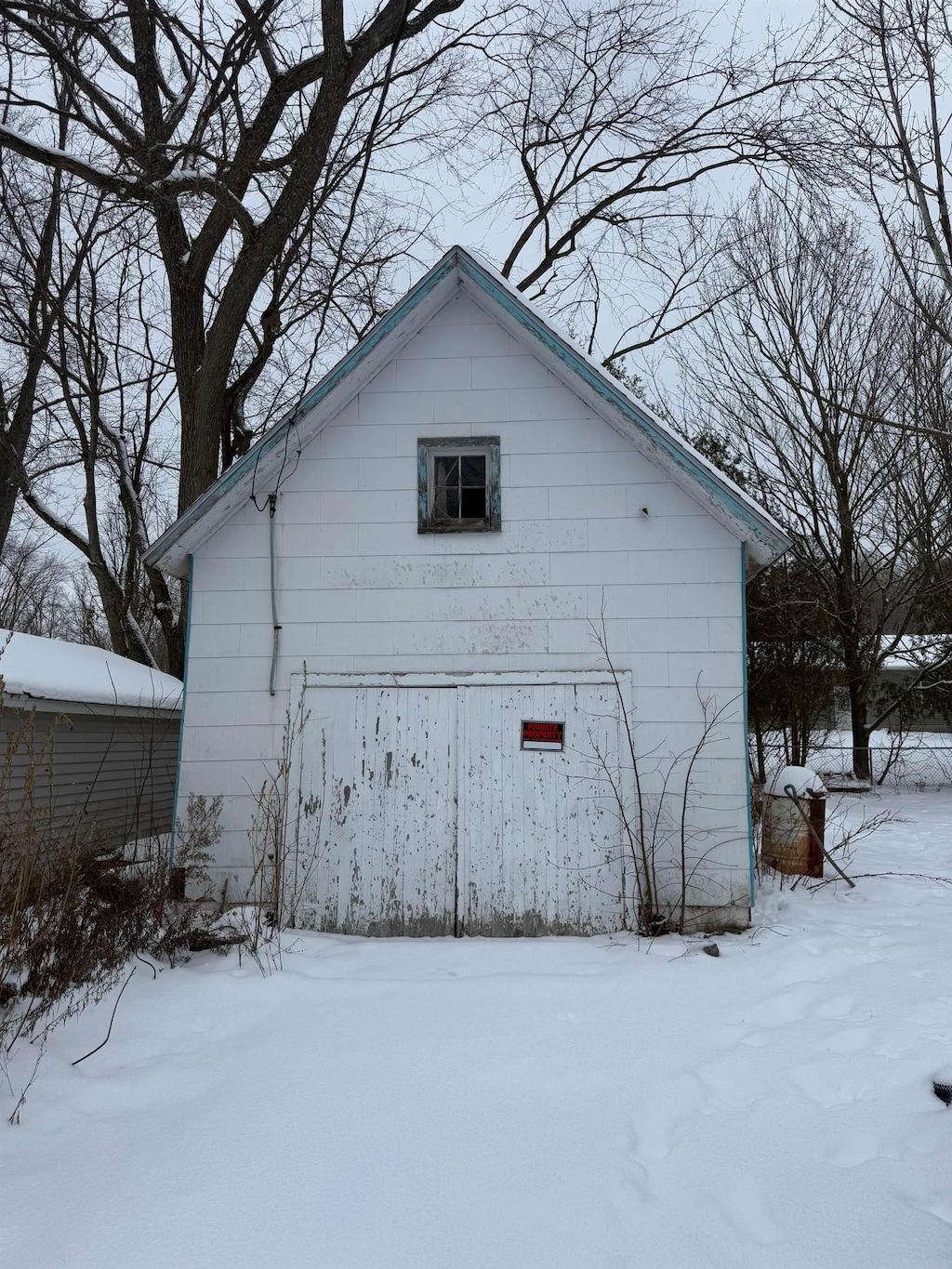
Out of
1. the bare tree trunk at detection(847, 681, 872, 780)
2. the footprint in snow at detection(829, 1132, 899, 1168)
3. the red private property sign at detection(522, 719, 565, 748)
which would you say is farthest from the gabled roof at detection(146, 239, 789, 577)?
the bare tree trunk at detection(847, 681, 872, 780)

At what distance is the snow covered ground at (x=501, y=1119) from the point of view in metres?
2.91

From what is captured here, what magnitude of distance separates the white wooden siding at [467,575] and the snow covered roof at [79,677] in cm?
243

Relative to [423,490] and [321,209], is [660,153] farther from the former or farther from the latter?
[423,490]

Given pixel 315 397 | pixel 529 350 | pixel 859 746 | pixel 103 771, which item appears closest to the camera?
pixel 315 397

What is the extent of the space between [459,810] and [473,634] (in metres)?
1.43

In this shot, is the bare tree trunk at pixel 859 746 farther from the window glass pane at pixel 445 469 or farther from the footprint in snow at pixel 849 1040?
the footprint in snow at pixel 849 1040

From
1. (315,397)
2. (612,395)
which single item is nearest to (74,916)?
(315,397)

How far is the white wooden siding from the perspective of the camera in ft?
22.2

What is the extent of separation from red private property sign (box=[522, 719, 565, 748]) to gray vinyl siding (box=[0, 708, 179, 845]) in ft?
13.8

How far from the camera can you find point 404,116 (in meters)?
12.1

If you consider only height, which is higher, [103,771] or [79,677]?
[79,677]

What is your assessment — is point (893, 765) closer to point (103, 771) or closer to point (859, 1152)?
point (103, 771)

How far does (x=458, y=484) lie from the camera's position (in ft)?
23.7

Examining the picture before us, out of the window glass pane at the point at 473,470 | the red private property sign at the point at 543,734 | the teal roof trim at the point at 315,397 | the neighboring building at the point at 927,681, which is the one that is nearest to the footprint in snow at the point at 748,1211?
the red private property sign at the point at 543,734
